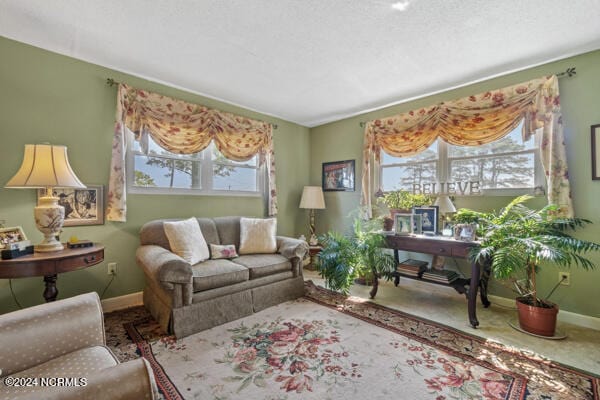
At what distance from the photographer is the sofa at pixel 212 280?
2121 millimetres

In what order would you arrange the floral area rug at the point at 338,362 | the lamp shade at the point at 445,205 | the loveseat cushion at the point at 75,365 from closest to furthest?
the loveseat cushion at the point at 75,365
the floral area rug at the point at 338,362
the lamp shade at the point at 445,205

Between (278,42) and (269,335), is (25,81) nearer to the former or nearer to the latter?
(278,42)

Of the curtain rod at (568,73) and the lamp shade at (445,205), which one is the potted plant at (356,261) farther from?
the curtain rod at (568,73)

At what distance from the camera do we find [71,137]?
2.47 metres

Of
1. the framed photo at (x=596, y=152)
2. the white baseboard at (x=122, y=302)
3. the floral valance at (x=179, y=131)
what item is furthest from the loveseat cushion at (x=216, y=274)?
the framed photo at (x=596, y=152)

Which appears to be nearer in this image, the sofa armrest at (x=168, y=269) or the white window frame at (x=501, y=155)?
the sofa armrest at (x=168, y=269)

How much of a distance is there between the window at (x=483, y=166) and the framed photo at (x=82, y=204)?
134 inches

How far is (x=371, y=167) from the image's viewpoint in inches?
149

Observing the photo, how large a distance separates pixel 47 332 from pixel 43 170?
1.34m

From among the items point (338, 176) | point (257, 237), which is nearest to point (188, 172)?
point (257, 237)

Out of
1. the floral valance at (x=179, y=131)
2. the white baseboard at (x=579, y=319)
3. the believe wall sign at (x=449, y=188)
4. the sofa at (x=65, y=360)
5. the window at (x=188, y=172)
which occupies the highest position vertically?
the floral valance at (x=179, y=131)

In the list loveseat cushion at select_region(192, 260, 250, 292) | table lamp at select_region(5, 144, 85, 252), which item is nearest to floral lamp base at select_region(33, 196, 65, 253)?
table lamp at select_region(5, 144, 85, 252)

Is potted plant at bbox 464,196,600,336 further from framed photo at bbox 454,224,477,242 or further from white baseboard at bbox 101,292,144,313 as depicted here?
white baseboard at bbox 101,292,144,313

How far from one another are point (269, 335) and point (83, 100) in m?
2.76
